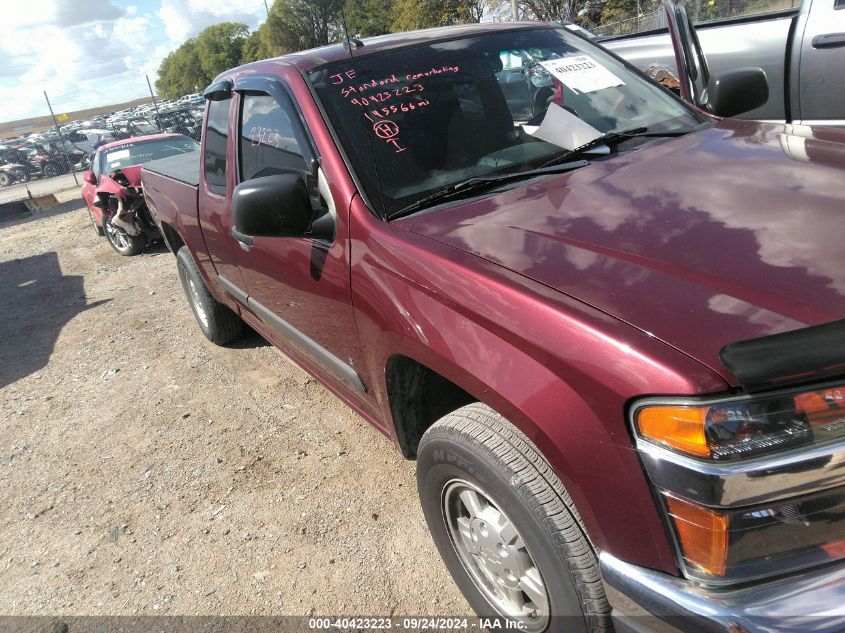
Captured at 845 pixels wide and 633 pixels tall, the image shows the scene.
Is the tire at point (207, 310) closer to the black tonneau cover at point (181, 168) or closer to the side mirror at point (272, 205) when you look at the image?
the black tonneau cover at point (181, 168)

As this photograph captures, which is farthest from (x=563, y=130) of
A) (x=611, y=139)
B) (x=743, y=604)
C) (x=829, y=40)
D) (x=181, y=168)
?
(x=181, y=168)

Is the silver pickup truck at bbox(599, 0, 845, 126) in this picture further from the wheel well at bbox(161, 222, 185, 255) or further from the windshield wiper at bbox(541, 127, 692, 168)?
the wheel well at bbox(161, 222, 185, 255)

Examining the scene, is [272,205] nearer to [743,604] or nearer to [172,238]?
[743,604]

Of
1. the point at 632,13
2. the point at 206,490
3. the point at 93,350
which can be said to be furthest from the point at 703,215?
the point at 632,13

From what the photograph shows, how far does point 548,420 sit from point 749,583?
0.51 m

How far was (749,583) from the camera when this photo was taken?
50.9 inches

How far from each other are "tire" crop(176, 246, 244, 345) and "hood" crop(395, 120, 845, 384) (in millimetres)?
2927

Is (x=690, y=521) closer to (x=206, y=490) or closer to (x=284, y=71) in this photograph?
(x=284, y=71)

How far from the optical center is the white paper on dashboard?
2.44 m

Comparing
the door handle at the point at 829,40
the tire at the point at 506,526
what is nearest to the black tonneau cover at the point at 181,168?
the tire at the point at 506,526

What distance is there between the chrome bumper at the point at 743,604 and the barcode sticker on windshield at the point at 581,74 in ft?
6.70

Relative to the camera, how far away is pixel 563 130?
2.47 m

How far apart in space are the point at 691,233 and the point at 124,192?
8508 mm

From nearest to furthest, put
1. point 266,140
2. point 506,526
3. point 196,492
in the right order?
1. point 506,526
2. point 266,140
3. point 196,492
